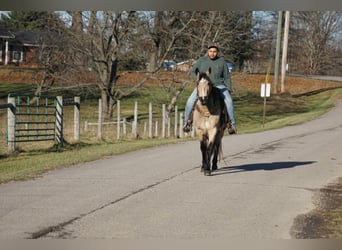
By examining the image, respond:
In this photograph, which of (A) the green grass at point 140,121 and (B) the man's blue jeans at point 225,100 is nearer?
(B) the man's blue jeans at point 225,100

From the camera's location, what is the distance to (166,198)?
8938 mm

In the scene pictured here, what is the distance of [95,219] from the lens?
24.6 ft

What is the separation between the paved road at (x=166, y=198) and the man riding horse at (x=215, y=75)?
3.43 ft

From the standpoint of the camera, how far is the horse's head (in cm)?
1077

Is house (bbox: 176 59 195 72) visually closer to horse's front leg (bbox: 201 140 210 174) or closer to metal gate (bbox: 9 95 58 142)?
metal gate (bbox: 9 95 58 142)

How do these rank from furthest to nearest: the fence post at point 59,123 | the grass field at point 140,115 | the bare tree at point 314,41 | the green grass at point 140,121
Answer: the bare tree at point 314,41 → the fence post at point 59,123 → the grass field at point 140,115 → the green grass at point 140,121

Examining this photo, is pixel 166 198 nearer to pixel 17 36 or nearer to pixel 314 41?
pixel 17 36

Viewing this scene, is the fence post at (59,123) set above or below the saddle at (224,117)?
below

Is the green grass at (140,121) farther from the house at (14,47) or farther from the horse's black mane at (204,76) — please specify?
the house at (14,47)

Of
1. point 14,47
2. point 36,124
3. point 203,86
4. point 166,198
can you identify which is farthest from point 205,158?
point 14,47

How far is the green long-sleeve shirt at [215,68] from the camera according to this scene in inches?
443

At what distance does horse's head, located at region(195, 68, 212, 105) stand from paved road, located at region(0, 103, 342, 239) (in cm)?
137

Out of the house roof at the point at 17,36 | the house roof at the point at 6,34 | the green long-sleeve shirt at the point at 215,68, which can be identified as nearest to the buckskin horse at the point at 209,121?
the green long-sleeve shirt at the point at 215,68

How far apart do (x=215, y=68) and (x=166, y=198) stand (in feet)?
10.4
